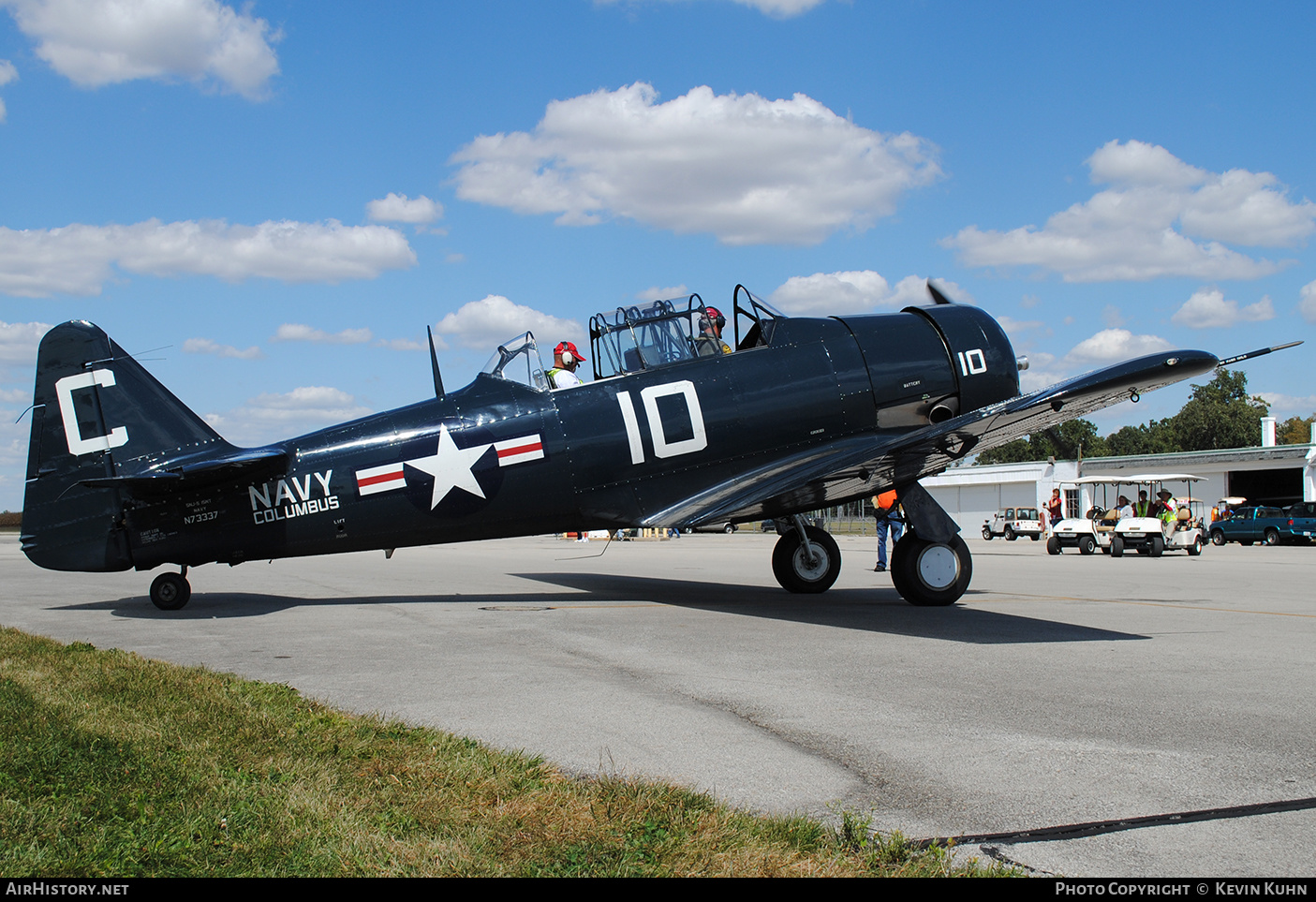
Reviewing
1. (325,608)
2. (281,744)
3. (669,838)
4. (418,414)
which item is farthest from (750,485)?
(669,838)

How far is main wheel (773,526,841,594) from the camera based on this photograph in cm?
1204

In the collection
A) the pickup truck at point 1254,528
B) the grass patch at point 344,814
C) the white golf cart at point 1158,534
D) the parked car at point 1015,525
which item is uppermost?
the grass patch at point 344,814

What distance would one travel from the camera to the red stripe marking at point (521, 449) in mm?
10062

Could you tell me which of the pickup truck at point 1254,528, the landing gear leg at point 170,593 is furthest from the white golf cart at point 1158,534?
the landing gear leg at point 170,593

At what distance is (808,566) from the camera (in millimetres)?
12094

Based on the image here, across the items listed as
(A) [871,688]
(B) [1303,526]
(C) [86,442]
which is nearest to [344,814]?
(A) [871,688]

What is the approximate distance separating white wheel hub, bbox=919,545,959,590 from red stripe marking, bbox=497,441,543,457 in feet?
13.9

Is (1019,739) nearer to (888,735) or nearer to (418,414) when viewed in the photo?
(888,735)

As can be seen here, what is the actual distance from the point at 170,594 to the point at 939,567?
8482mm

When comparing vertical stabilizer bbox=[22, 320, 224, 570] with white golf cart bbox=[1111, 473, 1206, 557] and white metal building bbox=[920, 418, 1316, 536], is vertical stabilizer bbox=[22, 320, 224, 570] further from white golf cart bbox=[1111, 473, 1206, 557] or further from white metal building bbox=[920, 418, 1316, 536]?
white metal building bbox=[920, 418, 1316, 536]

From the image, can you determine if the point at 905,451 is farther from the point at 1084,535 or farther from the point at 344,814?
the point at 1084,535

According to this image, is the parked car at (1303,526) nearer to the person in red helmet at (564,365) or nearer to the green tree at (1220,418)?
the person in red helmet at (564,365)

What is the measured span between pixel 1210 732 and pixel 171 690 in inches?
215

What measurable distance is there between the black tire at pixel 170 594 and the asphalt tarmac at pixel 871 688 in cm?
26
